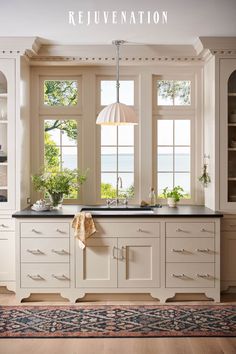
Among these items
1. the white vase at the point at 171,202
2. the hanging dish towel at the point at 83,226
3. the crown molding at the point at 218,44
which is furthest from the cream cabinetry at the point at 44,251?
the crown molding at the point at 218,44

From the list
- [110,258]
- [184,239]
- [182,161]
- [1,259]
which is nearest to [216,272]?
[184,239]

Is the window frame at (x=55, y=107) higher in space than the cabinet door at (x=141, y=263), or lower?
higher

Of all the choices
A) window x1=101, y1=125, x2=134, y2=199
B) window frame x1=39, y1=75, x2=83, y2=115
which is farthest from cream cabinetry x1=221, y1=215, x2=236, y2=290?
window frame x1=39, y1=75, x2=83, y2=115

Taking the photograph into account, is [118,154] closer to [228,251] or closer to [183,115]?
[183,115]

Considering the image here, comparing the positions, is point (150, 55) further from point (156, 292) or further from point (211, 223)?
point (156, 292)

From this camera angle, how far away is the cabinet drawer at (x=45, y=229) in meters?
5.20

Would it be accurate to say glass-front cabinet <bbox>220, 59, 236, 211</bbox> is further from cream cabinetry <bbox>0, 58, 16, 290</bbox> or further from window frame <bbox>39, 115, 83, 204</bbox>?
cream cabinetry <bbox>0, 58, 16, 290</bbox>

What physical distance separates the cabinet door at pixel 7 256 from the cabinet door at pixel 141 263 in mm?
1086

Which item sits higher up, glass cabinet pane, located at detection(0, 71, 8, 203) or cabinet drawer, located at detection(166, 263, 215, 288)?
glass cabinet pane, located at detection(0, 71, 8, 203)

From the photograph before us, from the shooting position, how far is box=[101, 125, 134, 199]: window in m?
6.14

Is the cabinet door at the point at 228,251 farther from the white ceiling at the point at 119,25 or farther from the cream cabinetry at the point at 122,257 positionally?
the white ceiling at the point at 119,25

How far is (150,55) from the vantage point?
5.71m

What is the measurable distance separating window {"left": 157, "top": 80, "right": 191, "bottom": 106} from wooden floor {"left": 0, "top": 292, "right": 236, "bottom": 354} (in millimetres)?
2824

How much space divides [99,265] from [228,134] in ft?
5.91
